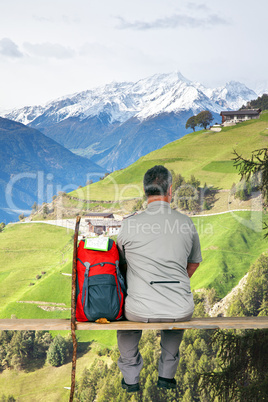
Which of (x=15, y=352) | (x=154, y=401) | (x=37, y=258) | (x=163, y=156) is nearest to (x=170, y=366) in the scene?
(x=154, y=401)

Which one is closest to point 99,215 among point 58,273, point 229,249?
point 58,273

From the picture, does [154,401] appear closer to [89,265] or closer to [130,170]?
[89,265]

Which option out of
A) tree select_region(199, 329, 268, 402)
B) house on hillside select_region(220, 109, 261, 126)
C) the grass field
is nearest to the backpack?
tree select_region(199, 329, 268, 402)

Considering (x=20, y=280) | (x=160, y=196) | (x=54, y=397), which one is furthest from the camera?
(x=20, y=280)

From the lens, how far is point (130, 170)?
74312 millimetres

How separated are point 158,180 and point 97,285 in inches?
47.4

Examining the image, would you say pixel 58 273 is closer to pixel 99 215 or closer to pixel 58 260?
pixel 58 260

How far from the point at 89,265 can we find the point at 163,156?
70719mm

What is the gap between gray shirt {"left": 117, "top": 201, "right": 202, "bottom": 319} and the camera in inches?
132

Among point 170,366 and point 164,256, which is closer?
point 164,256

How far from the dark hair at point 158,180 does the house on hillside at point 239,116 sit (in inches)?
3238

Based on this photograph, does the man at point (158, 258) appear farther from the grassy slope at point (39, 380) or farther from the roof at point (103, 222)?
the roof at point (103, 222)

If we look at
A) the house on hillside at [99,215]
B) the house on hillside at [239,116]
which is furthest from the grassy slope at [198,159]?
the house on hillside at [99,215]

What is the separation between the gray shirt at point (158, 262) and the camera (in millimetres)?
3352
